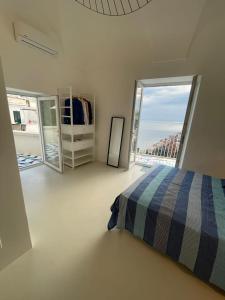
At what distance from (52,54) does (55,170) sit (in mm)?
2396

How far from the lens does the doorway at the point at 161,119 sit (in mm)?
2805

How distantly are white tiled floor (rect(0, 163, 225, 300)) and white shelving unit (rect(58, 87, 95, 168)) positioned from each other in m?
1.40

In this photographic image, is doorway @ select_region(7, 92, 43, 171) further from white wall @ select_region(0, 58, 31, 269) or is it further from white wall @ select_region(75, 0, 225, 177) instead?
white wall @ select_region(0, 58, 31, 269)

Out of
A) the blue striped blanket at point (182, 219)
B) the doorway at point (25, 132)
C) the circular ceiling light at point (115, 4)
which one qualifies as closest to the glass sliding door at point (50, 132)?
the doorway at point (25, 132)

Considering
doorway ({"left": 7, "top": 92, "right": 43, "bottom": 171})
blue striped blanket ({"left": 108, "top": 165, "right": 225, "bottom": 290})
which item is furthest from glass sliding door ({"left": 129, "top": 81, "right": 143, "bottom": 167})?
doorway ({"left": 7, "top": 92, "right": 43, "bottom": 171})

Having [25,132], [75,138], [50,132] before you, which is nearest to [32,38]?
[50,132]

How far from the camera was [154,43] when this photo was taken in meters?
2.26

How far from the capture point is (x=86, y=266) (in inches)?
47.8

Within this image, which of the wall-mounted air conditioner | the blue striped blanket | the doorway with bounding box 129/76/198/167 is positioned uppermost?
the wall-mounted air conditioner

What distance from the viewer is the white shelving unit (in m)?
2.99

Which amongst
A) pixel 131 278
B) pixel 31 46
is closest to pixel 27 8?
pixel 31 46

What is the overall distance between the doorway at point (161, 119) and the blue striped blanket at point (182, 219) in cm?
137

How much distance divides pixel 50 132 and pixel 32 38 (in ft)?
5.73

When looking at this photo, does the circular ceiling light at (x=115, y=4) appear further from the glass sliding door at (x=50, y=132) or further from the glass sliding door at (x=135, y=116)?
the glass sliding door at (x=50, y=132)
